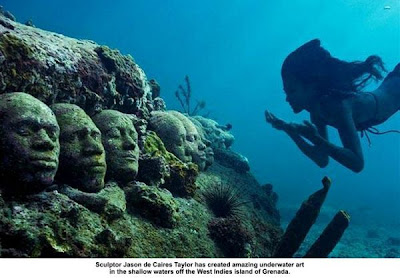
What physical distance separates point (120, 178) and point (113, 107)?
7.33ft

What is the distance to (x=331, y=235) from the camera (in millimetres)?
6566

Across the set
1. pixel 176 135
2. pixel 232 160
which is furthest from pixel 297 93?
pixel 232 160

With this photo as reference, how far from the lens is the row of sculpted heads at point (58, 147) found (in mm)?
4414

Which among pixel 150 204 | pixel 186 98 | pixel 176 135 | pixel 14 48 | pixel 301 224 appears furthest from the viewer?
pixel 186 98

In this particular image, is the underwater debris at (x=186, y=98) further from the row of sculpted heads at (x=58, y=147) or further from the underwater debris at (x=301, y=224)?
the underwater debris at (x=301, y=224)

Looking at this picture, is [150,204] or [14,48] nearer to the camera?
[14,48]

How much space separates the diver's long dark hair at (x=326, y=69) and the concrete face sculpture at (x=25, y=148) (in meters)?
5.94

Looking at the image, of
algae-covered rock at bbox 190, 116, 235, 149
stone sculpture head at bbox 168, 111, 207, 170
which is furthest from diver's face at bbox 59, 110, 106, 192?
algae-covered rock at bbox 190, 116, 235, 149

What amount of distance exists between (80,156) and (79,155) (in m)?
0.02

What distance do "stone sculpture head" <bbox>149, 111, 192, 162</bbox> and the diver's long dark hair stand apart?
3.51 m

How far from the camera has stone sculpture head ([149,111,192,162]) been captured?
9.26m

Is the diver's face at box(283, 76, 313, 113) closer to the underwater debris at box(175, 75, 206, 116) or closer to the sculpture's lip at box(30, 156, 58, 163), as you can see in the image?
the sculpture's lip at box(30, 156, 58, 163)

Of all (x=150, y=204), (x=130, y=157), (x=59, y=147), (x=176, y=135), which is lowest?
(x=150, y=204)

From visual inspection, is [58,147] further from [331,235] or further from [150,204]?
[331,235]
